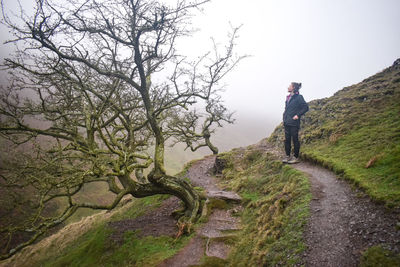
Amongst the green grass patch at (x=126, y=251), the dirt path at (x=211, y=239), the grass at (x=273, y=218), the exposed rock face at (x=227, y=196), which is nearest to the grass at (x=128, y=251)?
the green grass patch at (x=126, y=251)

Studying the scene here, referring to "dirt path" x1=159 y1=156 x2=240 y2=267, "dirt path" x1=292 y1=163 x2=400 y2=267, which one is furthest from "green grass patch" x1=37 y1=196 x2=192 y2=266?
"dirt path" x1=292 y1=163 x2=400 y2=267

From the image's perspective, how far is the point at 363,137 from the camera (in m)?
10.9

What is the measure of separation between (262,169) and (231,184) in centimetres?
217

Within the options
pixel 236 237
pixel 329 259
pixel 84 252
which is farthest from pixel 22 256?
pixel 329 259

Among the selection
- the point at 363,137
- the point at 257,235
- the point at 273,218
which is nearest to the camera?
the point at 257,235

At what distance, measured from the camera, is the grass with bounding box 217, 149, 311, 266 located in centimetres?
599

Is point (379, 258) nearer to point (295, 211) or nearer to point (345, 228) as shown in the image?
point (345, 228)

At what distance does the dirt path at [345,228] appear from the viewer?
4809 mm

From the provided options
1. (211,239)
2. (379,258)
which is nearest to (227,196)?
(211,239)

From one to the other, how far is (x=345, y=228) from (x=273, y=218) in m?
2.35

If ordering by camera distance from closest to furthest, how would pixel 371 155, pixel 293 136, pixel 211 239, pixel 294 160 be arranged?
pixel 211 239
pixel 371 155
pixel 293 136
pixel 294 160

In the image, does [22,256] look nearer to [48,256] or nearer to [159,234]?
[48,256]

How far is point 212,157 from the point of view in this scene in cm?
2181

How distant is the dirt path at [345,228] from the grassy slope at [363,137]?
1.57ft
